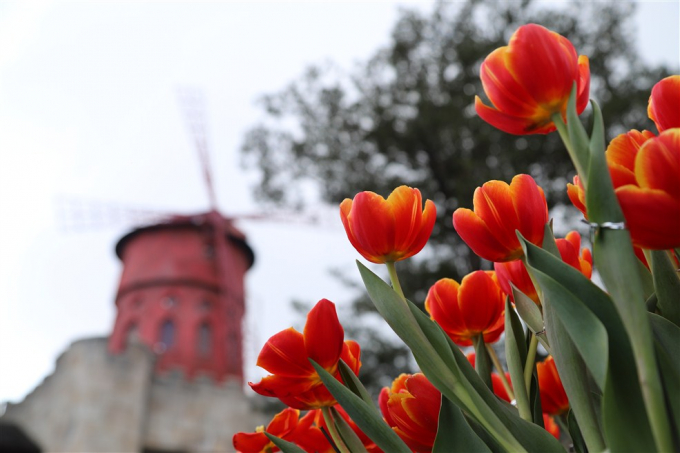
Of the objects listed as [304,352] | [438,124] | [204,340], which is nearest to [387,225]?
[304,352]

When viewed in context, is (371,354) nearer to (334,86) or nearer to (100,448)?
(334,86)

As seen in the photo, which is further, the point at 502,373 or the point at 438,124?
the point at 438,124

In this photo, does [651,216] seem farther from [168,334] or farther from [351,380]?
[168,334]

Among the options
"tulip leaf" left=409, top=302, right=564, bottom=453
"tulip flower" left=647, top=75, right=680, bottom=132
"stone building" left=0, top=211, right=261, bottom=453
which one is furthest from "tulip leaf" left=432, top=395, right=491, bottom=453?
"stone building" left=0, top=211, right=261, bottom=453

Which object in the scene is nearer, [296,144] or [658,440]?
[658,440]

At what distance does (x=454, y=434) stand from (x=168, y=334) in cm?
1872

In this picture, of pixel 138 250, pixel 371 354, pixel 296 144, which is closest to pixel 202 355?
pixel 138 250

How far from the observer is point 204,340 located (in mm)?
18688

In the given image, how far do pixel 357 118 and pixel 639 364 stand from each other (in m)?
10.7

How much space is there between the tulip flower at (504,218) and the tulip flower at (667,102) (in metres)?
0.14

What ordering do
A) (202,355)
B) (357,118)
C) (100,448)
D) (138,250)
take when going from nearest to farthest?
(357,118) < (100,448) < (202,355) < (138,250)

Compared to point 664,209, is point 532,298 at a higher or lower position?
lower

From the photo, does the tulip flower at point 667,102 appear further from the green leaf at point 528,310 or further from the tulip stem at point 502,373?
the tulip stem at point 502,373

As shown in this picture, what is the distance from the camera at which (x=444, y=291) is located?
38.5 inches
